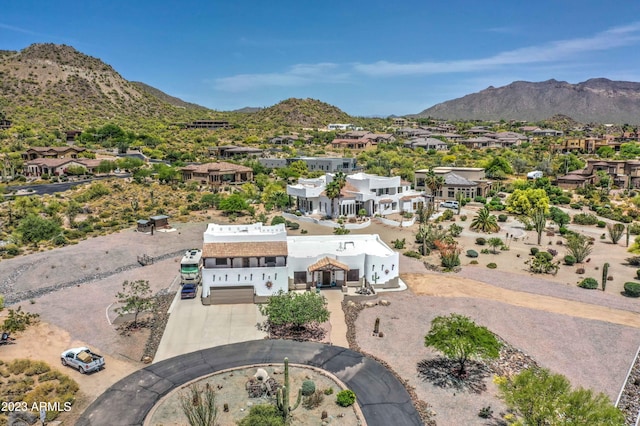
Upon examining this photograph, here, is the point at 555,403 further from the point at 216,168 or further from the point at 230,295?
the point at 216,168

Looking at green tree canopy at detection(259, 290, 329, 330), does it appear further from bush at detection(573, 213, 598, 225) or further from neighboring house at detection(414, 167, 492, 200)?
neighboring house at detection(414, 167, 492, 200)

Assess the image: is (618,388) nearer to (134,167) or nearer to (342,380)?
(342,380)

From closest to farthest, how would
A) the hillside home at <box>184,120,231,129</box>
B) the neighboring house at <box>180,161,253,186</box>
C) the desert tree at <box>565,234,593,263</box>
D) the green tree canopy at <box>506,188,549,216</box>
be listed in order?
the desert tree at <box>565,234,593,263</box> → the green tree canopy at <box>506,188,549,216</box> → the neighboring house at <box>180,161,253,186</box> → the hillside home at <box>184,120,231,129</box>

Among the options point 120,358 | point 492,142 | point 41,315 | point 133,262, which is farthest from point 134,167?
point 492,142

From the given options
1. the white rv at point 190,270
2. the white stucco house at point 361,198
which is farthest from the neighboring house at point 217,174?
the white rv at point 190,270

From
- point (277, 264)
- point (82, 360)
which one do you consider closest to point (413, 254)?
point (277, 264)

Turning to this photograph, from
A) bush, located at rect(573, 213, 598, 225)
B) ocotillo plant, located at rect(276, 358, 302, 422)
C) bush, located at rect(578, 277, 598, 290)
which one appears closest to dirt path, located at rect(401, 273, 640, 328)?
Answer: bush, located at rect(578, 277, 598, 290)
